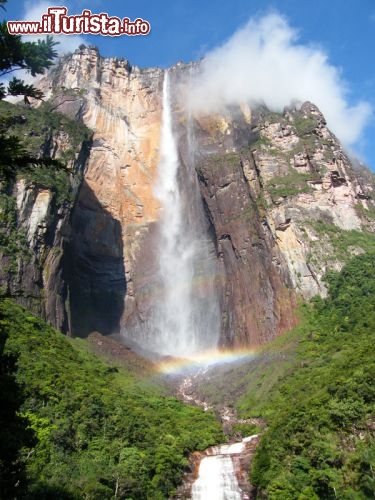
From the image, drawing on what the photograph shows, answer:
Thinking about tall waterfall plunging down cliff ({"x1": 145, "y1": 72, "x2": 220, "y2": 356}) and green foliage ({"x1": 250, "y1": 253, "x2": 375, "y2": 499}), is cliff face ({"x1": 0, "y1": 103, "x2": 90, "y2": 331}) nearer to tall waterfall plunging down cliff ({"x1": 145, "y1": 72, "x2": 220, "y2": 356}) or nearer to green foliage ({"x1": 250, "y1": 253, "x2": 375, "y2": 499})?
tall waterfall plunging down cliff ({"x1": 145, "y1": 72, "x2": 220, "y2": 356})

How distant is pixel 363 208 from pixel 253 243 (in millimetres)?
17709

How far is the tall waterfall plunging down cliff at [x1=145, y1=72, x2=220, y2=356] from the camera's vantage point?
6738cm

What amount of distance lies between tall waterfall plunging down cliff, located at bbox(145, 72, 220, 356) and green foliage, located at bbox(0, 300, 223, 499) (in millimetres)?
20154

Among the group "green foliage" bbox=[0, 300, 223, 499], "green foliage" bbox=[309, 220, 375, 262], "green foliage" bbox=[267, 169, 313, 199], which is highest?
"green foliage" bbox=[267, 169, 313, 199]

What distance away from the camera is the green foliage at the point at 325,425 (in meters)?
26.8

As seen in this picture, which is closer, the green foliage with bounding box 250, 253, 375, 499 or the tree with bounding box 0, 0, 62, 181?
the tree with bounding box 0, 0, 62, 181

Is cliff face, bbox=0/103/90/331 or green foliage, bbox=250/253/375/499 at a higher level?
cliff face, bbox=0/103/90/331

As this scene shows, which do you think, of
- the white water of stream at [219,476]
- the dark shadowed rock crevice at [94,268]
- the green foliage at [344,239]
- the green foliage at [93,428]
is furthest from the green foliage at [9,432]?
the green foliage at [344,239]

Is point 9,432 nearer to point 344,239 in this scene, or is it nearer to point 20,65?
point 20,65

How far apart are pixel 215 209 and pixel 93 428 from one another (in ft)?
136

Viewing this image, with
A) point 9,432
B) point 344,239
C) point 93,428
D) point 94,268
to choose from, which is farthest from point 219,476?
point 94,268

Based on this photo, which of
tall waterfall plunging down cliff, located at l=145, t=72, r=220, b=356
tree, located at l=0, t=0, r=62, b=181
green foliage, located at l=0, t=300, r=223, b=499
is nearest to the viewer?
tree, located at l=0, t=0, r=62, b=181

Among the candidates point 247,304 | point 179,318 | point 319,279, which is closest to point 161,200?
point 179,318

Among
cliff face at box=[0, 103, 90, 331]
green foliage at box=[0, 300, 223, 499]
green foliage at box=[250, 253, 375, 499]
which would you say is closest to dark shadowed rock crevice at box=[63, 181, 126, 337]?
cliff face at box=[0, 103, 90, 331]
